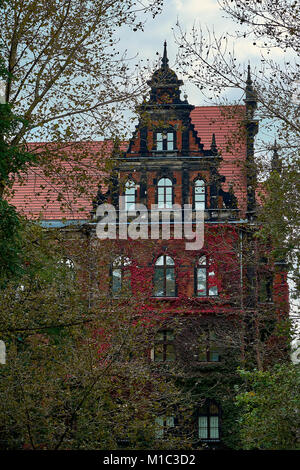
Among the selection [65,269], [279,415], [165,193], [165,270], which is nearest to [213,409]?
[165,270]

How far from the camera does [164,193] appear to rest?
96.1 ft

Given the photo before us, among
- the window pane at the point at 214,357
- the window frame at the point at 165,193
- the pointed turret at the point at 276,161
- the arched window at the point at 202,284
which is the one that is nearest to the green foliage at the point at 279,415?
the pointed turret at the point at 276,161

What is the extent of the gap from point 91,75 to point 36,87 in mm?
1171

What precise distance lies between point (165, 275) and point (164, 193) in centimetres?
342

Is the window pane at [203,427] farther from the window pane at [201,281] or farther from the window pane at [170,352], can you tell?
the window pane at [201,281]

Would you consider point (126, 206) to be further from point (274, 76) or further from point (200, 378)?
point (274, 76)

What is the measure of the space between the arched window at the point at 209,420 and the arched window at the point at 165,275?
4740mm

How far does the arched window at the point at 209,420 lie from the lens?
28062mm

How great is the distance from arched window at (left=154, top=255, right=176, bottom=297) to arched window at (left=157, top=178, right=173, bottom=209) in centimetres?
219

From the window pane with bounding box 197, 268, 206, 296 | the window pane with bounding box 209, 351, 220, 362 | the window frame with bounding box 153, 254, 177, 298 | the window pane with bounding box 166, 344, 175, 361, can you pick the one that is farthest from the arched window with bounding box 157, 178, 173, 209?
the window pane with bounding box 209, 351, 220, 362

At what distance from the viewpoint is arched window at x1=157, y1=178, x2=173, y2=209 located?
29.1 meters

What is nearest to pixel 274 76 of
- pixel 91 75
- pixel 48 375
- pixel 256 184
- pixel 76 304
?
pixel 256 184

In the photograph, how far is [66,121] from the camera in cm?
1376

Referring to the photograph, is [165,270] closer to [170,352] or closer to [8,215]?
[170,352]
